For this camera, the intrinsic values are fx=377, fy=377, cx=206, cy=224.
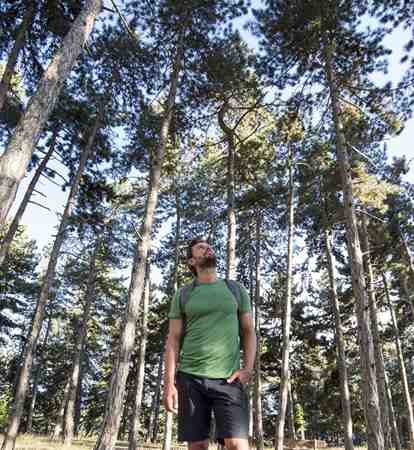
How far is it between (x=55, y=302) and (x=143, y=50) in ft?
76.9

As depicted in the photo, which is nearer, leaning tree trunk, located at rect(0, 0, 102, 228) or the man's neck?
the man's neck

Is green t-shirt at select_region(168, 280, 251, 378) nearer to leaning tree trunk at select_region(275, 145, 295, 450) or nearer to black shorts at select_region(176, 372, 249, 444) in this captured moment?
black shorts at select_region(176, 372, 249, 444)

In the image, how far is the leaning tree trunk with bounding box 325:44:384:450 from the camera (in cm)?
732

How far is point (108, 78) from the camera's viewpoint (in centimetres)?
1245

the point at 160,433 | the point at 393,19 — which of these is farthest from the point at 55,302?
the point at 393,19

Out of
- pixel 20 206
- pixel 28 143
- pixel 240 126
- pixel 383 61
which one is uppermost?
pixel 240 126

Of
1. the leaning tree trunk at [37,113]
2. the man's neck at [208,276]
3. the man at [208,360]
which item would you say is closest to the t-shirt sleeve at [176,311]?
the man at [208,360]

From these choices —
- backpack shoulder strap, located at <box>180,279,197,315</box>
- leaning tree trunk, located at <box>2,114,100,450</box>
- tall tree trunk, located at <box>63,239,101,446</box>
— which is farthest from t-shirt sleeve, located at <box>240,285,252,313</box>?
tall tree trunk, located at <box>63,239,101,446</box>

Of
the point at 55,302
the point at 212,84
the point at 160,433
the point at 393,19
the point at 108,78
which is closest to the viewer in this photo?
the point at 393,19

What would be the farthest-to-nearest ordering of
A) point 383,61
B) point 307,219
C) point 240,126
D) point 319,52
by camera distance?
Result: point 307,219, point 240,126, point 319,52, point 383,61

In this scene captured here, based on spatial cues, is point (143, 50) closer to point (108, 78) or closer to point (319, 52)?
point (108, 78)

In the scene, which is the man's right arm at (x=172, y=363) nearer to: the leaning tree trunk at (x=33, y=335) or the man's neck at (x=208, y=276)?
the man's neck at (x=208, y=276)

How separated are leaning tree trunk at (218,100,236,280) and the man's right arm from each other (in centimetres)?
841

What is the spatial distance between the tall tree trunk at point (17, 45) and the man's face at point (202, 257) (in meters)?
9.81
